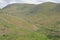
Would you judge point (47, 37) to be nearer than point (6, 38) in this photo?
No

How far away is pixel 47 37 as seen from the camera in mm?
81875

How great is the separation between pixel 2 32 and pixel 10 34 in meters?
5.35

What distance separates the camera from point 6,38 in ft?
242

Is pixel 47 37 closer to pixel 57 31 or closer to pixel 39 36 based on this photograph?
pixel 39 36

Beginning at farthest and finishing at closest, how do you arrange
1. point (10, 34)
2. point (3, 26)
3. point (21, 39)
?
point (3, 26), point (10, 34), point (21, 39)

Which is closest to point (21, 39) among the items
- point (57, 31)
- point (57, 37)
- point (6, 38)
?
point (6, 38)

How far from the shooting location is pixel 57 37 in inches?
3260

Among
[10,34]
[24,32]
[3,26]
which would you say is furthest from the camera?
[3,26]

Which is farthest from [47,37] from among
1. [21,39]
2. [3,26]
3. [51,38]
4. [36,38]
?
[3,26]

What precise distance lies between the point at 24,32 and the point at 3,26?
40.2 feet

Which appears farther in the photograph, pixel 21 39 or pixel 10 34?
pixel 10 34

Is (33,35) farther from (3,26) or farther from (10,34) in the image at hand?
(3,26)

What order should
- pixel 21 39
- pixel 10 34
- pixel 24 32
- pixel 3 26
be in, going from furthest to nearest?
pixel 3 26
pixel 24 32
pixel 10 34
pixel 21 39

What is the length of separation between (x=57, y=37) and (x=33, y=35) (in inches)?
419
